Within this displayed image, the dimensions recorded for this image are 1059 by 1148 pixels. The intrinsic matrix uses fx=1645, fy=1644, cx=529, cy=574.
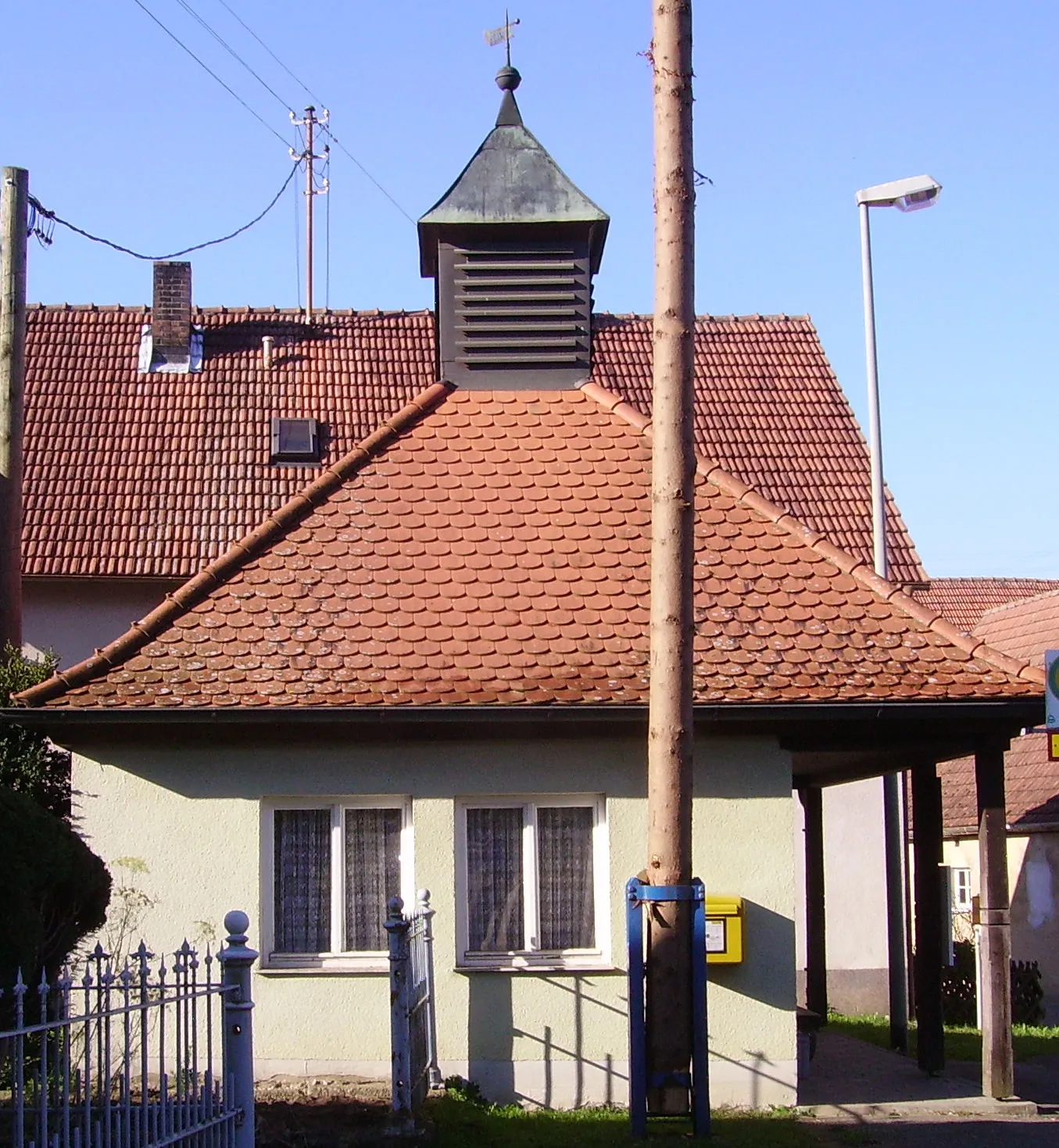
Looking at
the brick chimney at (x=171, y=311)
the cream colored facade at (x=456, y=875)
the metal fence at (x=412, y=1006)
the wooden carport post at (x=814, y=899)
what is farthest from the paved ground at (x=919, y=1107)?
the brick chimney at (x=171, y=311)

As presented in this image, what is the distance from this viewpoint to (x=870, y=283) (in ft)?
55.2

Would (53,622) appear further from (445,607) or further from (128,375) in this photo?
(445,607)

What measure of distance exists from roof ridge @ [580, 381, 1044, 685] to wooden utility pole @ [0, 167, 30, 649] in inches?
205

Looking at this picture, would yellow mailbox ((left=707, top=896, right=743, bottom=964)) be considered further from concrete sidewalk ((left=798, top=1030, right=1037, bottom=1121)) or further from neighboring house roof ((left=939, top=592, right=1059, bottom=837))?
neighboring house roof ((left=939, top=592, right=1059, bottom=837))

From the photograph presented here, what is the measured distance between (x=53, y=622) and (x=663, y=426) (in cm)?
1199

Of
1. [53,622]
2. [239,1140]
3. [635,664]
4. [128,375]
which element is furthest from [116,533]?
[239,1140]

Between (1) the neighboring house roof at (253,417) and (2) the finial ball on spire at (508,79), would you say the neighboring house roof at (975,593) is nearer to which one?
(1) the neighboring house roof at (253,417)

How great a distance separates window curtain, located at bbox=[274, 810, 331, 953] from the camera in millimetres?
11938

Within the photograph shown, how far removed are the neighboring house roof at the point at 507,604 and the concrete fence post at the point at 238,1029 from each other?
3903 millimetres

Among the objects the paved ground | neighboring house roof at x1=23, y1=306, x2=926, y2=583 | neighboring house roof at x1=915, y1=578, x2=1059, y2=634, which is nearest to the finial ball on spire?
neighboring house roof at x1=23, y1=306, x2=926, y2=583

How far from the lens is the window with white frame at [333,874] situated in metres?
11.9

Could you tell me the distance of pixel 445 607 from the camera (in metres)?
12.8

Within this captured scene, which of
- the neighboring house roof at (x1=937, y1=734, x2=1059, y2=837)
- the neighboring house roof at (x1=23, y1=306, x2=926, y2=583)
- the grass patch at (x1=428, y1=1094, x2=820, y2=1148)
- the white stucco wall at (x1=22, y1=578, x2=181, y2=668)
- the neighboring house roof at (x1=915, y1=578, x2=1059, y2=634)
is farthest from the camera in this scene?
the neighboring house roof at (x1=915, y1=578, x2=1059, y2=634)

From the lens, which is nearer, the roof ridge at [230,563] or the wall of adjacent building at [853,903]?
the roof ridge at [230,563]
